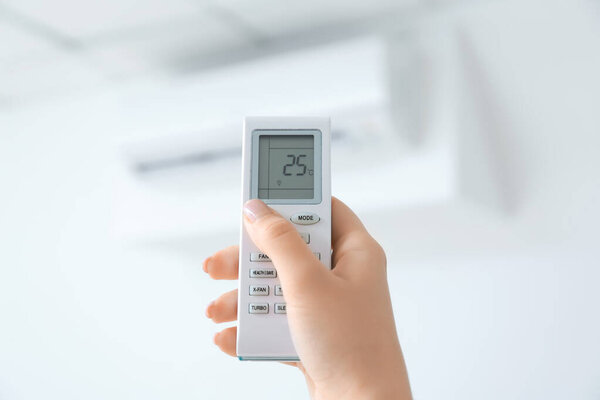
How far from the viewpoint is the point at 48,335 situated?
7.29ft

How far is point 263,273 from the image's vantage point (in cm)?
80

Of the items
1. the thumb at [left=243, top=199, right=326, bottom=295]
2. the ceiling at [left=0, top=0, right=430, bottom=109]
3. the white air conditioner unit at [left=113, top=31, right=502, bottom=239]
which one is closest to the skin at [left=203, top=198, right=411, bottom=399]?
the thumb at [left=243, top=199, right=326, bottom=295]

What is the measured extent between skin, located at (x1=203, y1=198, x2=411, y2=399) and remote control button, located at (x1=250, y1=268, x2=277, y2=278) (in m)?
0.06

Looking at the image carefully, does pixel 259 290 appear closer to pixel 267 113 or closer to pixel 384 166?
pixel 384 166

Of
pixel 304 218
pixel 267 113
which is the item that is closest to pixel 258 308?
pixel 304 218

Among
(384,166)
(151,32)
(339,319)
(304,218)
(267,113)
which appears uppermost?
(151,32)

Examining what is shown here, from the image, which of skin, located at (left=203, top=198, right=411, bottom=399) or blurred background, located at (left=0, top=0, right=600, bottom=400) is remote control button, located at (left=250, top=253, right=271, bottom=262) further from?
blurred background, located at (left=0, top=0, right=600, bottom=400)

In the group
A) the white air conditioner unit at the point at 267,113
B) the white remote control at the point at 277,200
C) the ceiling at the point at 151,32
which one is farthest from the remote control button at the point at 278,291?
the ceiling at the point at 151,32

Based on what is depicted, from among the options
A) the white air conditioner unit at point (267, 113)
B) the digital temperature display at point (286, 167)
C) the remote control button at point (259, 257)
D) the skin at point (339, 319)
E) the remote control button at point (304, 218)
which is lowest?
the skin at point (339, 319)

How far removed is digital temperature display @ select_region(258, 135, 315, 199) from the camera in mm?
839

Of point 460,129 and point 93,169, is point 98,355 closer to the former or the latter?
point 93,169

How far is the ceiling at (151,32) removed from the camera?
171cm

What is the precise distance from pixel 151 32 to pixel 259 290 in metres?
1.24

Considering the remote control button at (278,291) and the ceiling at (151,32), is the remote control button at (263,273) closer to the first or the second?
the remote control button at (278,291)
